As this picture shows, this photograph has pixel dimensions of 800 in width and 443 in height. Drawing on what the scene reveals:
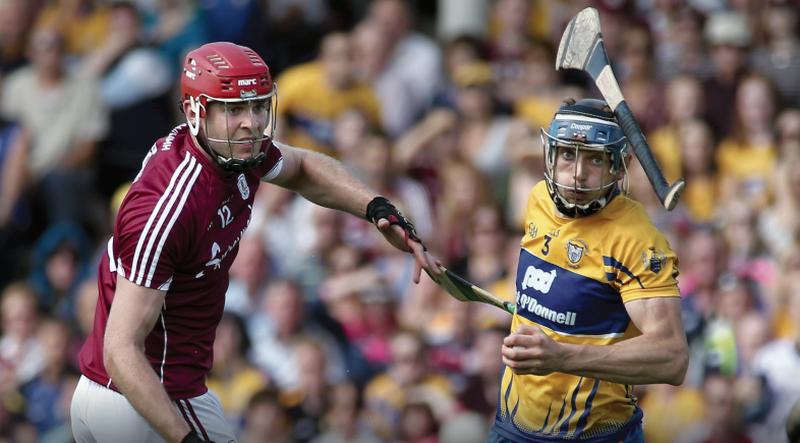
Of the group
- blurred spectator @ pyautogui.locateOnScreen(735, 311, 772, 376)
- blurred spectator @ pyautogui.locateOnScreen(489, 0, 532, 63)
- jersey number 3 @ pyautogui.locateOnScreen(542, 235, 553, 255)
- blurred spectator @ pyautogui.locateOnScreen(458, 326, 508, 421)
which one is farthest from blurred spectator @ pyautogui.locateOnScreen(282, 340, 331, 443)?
jersey number 3 @ pyautogui.locateOnScreen(542, 235, 553, 255)

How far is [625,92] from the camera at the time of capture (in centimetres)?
978

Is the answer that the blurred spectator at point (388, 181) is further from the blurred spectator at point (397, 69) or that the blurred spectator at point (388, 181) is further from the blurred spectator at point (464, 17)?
the blurred spectator at point (464, 17)

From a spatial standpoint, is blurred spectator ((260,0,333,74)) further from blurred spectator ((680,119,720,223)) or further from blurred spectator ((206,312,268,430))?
blurred spectator ((680,119,720,223))

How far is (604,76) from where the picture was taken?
5648mm

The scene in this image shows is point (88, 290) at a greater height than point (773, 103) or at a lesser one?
lesser

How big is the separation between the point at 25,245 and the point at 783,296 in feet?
18.2

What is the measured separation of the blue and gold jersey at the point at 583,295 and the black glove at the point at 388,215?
46cm

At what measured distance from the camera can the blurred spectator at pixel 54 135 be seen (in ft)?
35.1

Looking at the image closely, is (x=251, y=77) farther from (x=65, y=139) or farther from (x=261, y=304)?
(x=65, y=139)

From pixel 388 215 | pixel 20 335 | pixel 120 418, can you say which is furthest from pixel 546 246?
pixel 20 335

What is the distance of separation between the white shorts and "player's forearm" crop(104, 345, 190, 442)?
23cm

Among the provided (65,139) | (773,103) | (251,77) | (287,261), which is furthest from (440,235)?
(251,77)

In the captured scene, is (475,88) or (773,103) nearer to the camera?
(773,103)

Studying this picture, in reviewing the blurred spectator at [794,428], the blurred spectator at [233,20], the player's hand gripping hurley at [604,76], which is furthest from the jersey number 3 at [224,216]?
the blurred spectator at [233,20]
